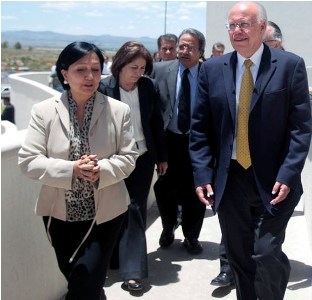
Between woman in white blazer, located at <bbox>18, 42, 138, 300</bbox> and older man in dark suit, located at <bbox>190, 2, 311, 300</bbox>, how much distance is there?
0.54 m

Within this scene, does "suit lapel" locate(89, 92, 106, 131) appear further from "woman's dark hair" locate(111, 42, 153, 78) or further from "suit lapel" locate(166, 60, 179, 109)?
"suit lapel" locate(166, 60, 179, 109)

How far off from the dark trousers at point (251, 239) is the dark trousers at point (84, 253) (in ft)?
2.39

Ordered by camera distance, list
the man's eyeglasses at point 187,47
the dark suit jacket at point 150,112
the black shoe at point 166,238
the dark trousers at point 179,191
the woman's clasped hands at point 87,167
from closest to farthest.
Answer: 1. the woman's clasped hands at point 87,167
2. the dark suit jacket at point 150,112
3. the man's eyeglasses at point 187,47
4. the dark trousers at point 179,191
5. the black shoe at point 166,238

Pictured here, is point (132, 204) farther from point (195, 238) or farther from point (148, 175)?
point (195, 238)

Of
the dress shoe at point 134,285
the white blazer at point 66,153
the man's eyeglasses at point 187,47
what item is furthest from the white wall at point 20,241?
the man's eyeglasses at point 187,47

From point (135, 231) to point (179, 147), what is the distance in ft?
3.16

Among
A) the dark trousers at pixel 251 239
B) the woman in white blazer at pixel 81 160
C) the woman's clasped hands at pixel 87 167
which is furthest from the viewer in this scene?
the dark trousers at pixel 251 239

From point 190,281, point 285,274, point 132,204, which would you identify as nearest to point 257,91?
point 285,274

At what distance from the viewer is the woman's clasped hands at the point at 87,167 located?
289 centimetres

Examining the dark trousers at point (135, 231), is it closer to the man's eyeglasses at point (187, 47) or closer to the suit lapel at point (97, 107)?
the man's eyeglasses at point (187, 47)

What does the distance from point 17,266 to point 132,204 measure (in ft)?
3.87

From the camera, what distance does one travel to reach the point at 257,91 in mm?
3100

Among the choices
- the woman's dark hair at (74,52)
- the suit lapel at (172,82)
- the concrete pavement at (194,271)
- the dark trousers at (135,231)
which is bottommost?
the concrete pavement at (194,271)

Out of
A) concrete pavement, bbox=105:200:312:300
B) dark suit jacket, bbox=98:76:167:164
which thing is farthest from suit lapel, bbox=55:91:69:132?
concrete pavement, bbox=105:200:312:300
